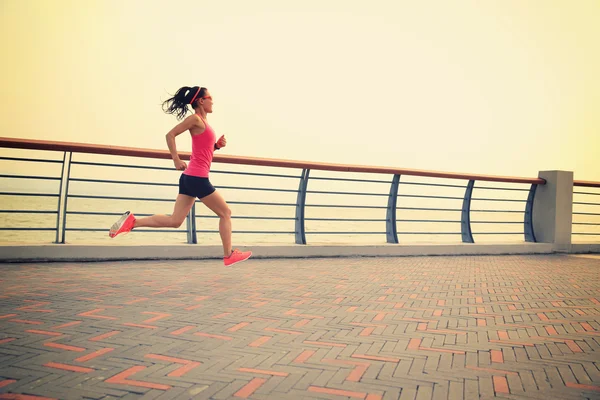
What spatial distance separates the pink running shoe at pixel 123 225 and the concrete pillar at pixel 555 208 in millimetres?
8387

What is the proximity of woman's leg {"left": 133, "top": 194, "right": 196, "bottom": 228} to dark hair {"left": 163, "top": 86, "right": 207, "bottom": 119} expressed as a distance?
1001 mm

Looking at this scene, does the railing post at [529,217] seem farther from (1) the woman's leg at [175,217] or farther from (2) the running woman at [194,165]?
(1) the woman's leg at [175,217]

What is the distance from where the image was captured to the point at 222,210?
19.5 feet

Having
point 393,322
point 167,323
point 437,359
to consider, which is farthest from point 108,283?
point 437,359

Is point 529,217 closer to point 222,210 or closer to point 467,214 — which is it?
point 467,214

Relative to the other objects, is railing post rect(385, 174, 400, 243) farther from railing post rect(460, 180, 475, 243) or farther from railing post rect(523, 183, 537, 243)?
railing post rect(523, 183, 537, 243)

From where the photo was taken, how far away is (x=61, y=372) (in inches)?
107

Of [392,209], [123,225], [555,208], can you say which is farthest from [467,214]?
[123,225]

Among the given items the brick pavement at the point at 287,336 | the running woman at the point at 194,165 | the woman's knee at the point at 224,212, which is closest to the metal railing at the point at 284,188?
the running woman at the point at 194,165

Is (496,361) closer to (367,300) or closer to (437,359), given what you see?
(437,359)

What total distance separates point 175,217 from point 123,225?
656 mm

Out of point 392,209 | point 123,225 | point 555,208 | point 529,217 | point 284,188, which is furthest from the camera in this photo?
point 529,217

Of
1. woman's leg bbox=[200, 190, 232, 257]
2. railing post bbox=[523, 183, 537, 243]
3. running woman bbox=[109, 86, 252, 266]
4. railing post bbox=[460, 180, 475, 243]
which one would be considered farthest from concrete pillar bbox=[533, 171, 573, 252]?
running woman bbox=[109, 86, 252, 266]

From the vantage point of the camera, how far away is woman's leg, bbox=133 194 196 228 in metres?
5.74
